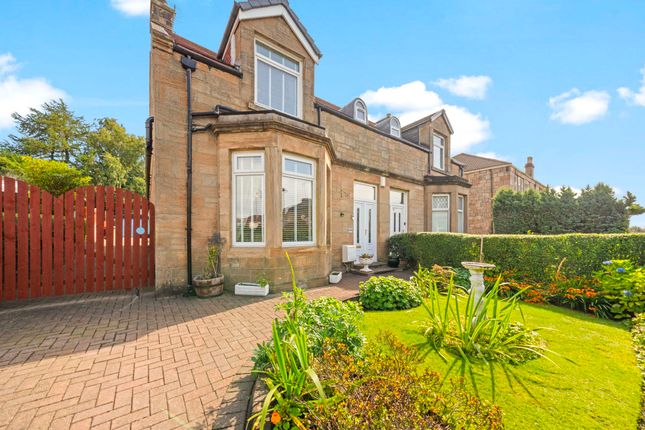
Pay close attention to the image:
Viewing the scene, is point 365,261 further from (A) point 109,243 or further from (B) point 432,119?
(B) point 432,119

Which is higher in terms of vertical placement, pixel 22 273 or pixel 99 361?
pixel 22 273

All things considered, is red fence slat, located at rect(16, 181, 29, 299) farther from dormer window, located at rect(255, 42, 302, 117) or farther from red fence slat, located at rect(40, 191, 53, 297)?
dormer window, located at rect(255, 42, 302, 117)

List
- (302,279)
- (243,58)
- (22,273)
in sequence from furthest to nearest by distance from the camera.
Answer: (243,58) → (302,279) → (22,273)

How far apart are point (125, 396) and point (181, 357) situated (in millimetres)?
741

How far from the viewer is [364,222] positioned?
10156 millimetres

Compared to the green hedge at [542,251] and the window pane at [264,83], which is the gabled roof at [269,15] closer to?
the window pane at [264,83]

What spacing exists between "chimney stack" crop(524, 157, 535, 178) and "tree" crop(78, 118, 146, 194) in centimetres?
4143

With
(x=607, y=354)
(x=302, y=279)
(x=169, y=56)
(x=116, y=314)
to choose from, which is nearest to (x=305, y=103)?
(x=169, y=56)

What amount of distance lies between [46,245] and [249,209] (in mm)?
4395

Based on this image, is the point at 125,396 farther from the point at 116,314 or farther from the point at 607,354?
the point at 607,354

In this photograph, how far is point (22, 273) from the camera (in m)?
5.25

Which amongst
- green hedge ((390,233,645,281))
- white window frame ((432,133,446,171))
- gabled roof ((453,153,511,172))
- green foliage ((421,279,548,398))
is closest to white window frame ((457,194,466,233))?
white window frame ((432,133,446,171))

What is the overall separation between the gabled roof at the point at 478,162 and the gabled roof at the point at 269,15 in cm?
2021

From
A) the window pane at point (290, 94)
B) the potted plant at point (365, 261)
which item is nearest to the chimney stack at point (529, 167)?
the potted plant at point (365, 261)
